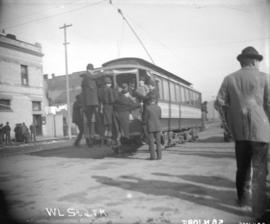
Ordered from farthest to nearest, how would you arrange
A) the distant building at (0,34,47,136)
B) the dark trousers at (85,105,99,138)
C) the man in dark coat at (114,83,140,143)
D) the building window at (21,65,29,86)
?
1. the building window at (21,65,29,86)
2. the distant building at (0,34,47,136)
3. the dark trousers at (85,105,99,138)
4. the man in dark coat at (114,83,140,143)

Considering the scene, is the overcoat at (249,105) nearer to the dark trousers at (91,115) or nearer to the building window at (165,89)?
the dark trousers at (91,115)

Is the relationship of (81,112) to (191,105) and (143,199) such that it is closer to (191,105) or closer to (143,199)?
(143,199)

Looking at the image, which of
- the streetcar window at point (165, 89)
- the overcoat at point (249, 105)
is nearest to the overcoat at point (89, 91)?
the streetcar window at point (165, 89)

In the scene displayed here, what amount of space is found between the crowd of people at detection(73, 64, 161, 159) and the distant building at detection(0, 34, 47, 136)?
17527 mm

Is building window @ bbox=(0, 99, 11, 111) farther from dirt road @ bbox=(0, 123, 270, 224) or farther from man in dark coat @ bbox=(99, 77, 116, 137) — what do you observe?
dirt road @ bbox=(0, 123, 270, 224)

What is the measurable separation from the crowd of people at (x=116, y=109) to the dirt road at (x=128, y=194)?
4.66ft

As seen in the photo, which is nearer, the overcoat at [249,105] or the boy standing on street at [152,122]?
the overcoat at [249,105]

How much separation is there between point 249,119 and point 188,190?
1.82m

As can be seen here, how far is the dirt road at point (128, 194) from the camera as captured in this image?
399 cm

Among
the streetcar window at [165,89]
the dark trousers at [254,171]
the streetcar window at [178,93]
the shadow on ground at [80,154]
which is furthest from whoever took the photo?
the streetcar window at [178,93]

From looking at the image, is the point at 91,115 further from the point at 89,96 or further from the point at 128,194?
the point at 128,194

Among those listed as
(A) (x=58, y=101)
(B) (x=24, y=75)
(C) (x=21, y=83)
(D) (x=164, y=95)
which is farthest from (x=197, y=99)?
(A) (x=58, y=101)

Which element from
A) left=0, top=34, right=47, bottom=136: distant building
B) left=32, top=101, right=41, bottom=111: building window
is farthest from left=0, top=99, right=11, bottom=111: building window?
left=32, top=101, right=41, bottom=111: building window

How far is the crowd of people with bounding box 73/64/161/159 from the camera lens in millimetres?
9023
